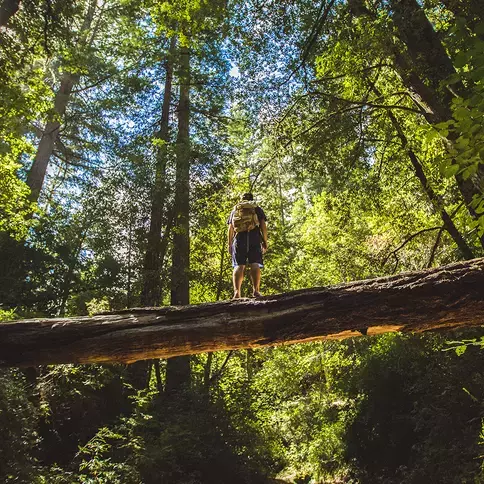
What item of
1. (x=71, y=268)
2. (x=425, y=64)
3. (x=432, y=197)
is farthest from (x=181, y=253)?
(x=425, y=64)

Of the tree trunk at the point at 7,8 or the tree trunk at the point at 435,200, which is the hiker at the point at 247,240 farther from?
the tree trunk at the point at 7,8

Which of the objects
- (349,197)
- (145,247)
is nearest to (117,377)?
(145,247)

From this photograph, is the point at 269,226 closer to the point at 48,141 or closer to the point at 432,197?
the point at 432,197

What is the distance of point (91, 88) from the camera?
58.0 ft

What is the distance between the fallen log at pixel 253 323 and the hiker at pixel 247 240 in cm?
224

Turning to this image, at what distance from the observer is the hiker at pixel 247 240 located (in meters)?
→ 6.10

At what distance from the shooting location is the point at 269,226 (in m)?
11.7

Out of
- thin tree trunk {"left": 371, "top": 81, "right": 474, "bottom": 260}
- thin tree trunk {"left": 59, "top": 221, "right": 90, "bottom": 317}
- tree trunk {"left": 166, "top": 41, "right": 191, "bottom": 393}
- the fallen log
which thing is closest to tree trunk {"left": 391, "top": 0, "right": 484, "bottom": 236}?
thin tree trunk {"left": 371, "top": 81, "right": 474, "bottom": 260}

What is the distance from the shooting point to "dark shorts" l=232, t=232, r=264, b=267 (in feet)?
20.0

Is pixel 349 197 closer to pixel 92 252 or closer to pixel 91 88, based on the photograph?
pixel 92 252

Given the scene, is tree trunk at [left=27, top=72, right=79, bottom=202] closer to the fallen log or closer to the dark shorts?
the dark shorts

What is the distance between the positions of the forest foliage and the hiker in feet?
8.37

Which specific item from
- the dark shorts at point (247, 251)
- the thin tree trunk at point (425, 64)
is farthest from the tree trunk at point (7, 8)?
the thin tree trunk at point (425, 64)

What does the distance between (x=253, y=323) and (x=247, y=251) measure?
253 centimetres
